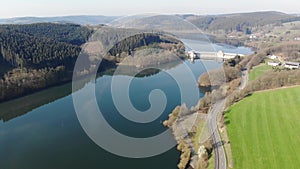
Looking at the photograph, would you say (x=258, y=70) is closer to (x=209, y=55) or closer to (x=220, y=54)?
(x=220, y=54)

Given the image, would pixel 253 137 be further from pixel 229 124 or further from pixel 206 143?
pixel 206 143

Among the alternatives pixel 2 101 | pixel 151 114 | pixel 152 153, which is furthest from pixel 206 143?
pixel 2 101

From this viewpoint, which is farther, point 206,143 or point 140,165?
point 206,143

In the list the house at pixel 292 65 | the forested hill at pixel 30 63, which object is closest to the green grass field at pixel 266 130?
the house at pixel 292 65

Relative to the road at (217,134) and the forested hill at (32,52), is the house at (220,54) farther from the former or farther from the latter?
the road at (217,134)

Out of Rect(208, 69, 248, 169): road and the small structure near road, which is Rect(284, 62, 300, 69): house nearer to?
the small structure near road

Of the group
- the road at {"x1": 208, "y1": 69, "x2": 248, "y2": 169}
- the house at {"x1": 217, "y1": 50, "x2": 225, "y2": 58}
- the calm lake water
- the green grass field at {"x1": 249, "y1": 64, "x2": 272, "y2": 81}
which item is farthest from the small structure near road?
the road at {"x1": 208, "y1": 69, "x2": 248, "y2": 169}
